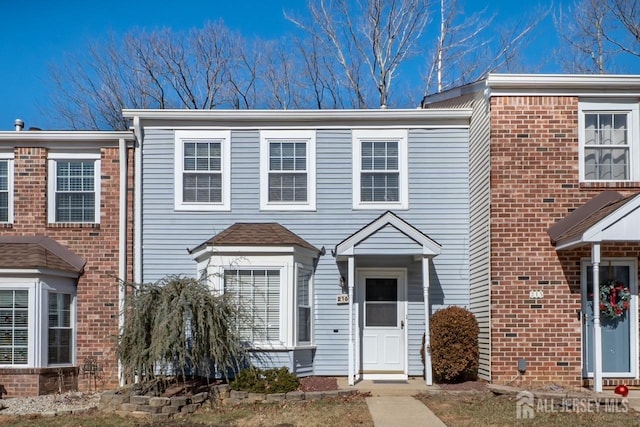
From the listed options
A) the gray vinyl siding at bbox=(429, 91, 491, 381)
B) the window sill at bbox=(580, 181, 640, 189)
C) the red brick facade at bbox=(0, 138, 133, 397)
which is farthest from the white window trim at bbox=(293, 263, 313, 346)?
the window sill at bbox=(580, 181, 640, 189)

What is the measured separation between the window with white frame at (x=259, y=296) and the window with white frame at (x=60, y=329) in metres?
3.25

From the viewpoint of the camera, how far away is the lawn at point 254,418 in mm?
10719

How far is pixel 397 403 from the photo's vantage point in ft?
39.0

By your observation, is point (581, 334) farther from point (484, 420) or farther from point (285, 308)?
point (285, 308)

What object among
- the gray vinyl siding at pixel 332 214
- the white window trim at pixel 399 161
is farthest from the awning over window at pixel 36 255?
the white window trim at pixel 399 161

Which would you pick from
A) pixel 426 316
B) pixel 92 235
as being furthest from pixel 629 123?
pixel 92 235

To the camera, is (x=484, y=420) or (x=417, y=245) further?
(x=417, y=245)

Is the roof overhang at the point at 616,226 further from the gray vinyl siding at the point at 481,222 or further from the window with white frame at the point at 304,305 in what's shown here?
the window with white frame at the point at 304,305

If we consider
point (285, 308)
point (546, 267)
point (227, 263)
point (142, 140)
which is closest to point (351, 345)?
point (285, 308)

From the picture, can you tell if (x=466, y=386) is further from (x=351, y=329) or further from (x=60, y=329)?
(x=60, y=329)

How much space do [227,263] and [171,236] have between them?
162cm

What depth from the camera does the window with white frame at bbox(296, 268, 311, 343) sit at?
564 inches

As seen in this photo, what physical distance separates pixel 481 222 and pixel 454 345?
7.52 ft

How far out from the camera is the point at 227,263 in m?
14.0
